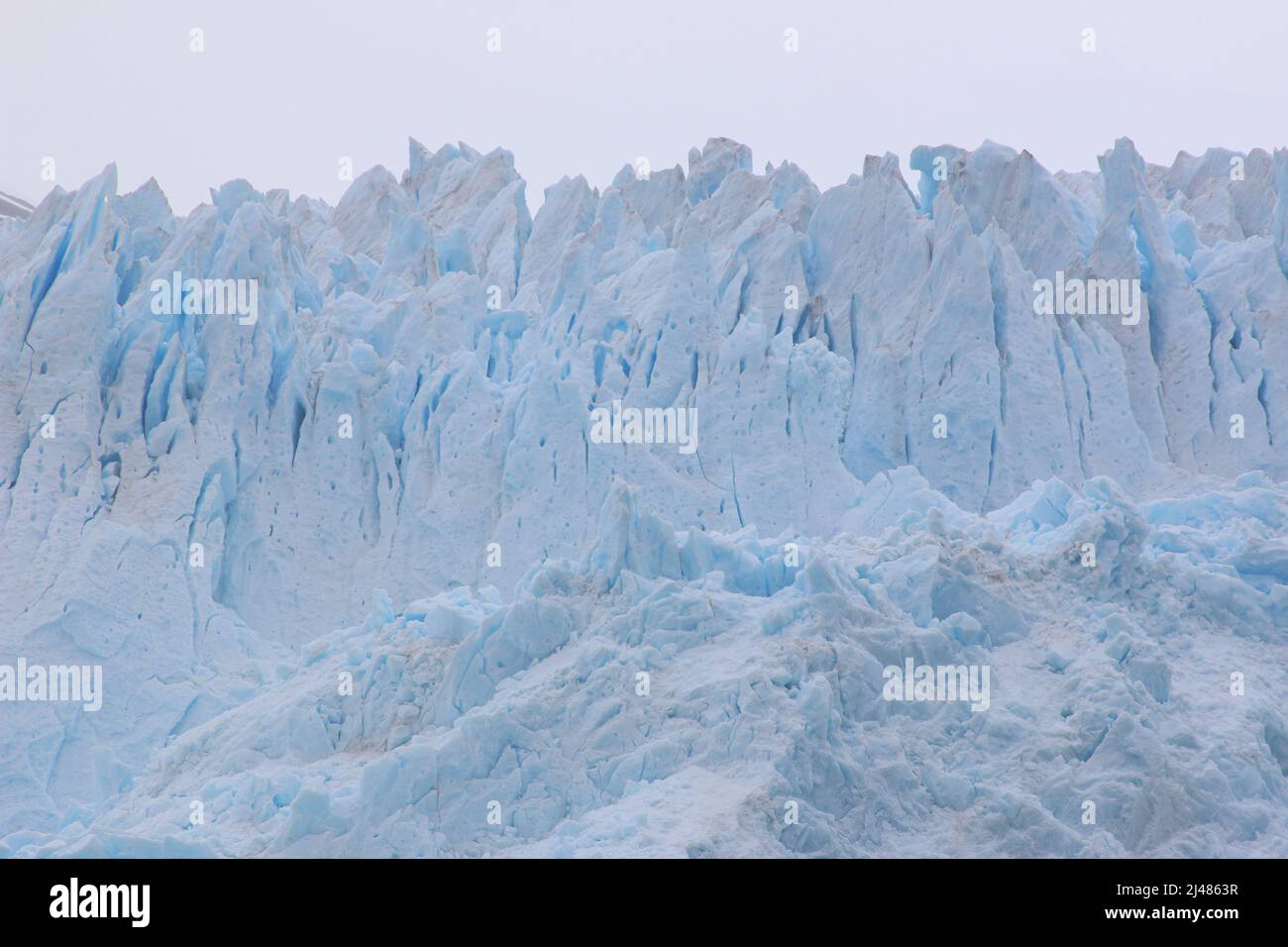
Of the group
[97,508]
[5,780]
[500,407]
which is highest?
[500,407]

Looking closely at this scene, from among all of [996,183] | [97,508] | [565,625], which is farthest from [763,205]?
[565,625]

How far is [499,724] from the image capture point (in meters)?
9.19

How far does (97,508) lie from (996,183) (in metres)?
11.6

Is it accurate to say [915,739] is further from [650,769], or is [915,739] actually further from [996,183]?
[996,183]

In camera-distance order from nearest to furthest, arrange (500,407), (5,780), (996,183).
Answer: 1. (5,780)
2. (500,407)
3. (996,183)

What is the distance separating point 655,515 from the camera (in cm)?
1073

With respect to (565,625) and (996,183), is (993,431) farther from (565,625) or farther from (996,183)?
(565,625)

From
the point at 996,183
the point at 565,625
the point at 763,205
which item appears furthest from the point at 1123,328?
the point at 565,625

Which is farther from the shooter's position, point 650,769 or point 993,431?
point 993,431

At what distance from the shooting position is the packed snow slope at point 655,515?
8.97m

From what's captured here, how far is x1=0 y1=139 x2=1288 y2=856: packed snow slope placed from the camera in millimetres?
8969

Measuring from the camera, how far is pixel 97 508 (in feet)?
47.8

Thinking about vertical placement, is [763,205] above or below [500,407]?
above
